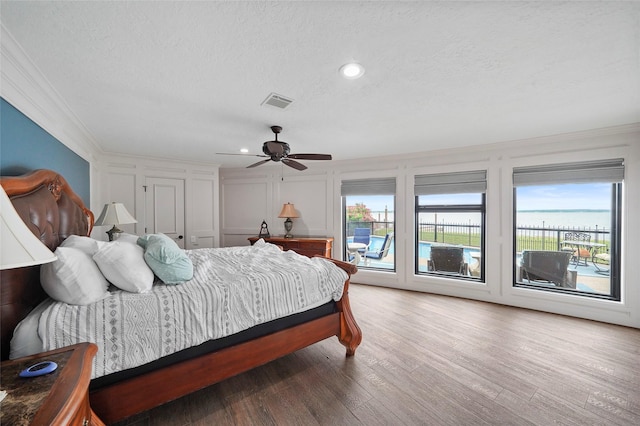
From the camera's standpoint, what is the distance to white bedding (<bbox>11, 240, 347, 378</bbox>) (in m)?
1.35

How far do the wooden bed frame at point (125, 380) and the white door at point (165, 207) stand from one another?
2.38 metres

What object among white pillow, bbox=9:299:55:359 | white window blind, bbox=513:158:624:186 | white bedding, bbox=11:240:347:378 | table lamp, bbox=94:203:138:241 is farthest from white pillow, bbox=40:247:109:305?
white window blind, bbox=513:158:624:186

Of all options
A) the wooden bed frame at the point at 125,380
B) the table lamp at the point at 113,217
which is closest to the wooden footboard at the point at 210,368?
the wooden bed frame at the point at 125,380

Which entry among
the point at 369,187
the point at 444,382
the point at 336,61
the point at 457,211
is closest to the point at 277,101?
the point at 336,61

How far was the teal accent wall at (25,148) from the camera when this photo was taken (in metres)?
1.58

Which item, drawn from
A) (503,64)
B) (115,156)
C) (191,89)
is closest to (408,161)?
(503,64)

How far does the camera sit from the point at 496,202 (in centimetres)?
380

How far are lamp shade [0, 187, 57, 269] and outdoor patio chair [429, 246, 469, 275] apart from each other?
4718 mm

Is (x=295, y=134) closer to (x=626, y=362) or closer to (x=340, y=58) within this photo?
(x=340, y=58)

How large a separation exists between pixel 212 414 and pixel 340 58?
8.25ft

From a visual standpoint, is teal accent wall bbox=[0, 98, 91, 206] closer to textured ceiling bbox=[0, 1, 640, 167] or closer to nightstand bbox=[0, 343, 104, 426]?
textured ceiling bbox=[0, 1, 640, 167]

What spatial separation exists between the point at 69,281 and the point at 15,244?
Result: 936 mm

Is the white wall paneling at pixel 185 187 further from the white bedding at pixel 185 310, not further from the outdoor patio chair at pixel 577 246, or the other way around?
the outdoor patio chair at pixel 577 246

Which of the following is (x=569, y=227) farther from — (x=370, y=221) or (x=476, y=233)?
(x=370, y=221)
